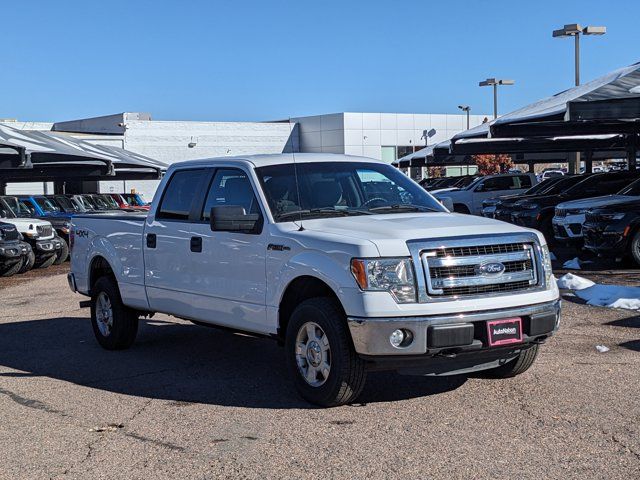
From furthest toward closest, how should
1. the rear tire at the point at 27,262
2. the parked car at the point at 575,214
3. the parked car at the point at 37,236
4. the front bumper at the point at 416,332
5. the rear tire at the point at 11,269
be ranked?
the parked car at the point at 37,236
the rear tire at the point at 27,262
the rear tire at the point at 11,269
the parked car at the point at 575,214
the front bumper at the point at 416,332

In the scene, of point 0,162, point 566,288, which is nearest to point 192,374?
point 566,288

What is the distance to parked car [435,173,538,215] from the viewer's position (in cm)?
3338

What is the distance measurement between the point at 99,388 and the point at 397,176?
3.24 meters

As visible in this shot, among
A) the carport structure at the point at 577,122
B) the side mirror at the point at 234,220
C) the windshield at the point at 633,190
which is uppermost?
the carport structure at the point at 577,122

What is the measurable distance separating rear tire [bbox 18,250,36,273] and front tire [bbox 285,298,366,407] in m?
13.7

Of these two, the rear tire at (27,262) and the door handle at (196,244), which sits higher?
the door handle at (196,244)

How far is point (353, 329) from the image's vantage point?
20.6 ft

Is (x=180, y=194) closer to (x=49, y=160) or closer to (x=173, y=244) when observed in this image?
(x=173, y=244)

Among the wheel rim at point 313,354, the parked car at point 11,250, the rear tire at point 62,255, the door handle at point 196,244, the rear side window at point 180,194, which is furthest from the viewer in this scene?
the rear tire at point 62,255

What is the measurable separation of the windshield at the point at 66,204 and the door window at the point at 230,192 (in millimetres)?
16622

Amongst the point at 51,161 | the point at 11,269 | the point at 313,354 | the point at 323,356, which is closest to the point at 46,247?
the point at 11,269

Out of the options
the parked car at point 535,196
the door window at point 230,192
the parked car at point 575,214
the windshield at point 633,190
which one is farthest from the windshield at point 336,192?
the parked car at point 535,196

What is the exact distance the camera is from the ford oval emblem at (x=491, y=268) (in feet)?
21.1

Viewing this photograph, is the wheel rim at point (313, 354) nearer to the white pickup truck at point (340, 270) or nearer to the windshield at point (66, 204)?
the white pickup truck at point (340, 270)
